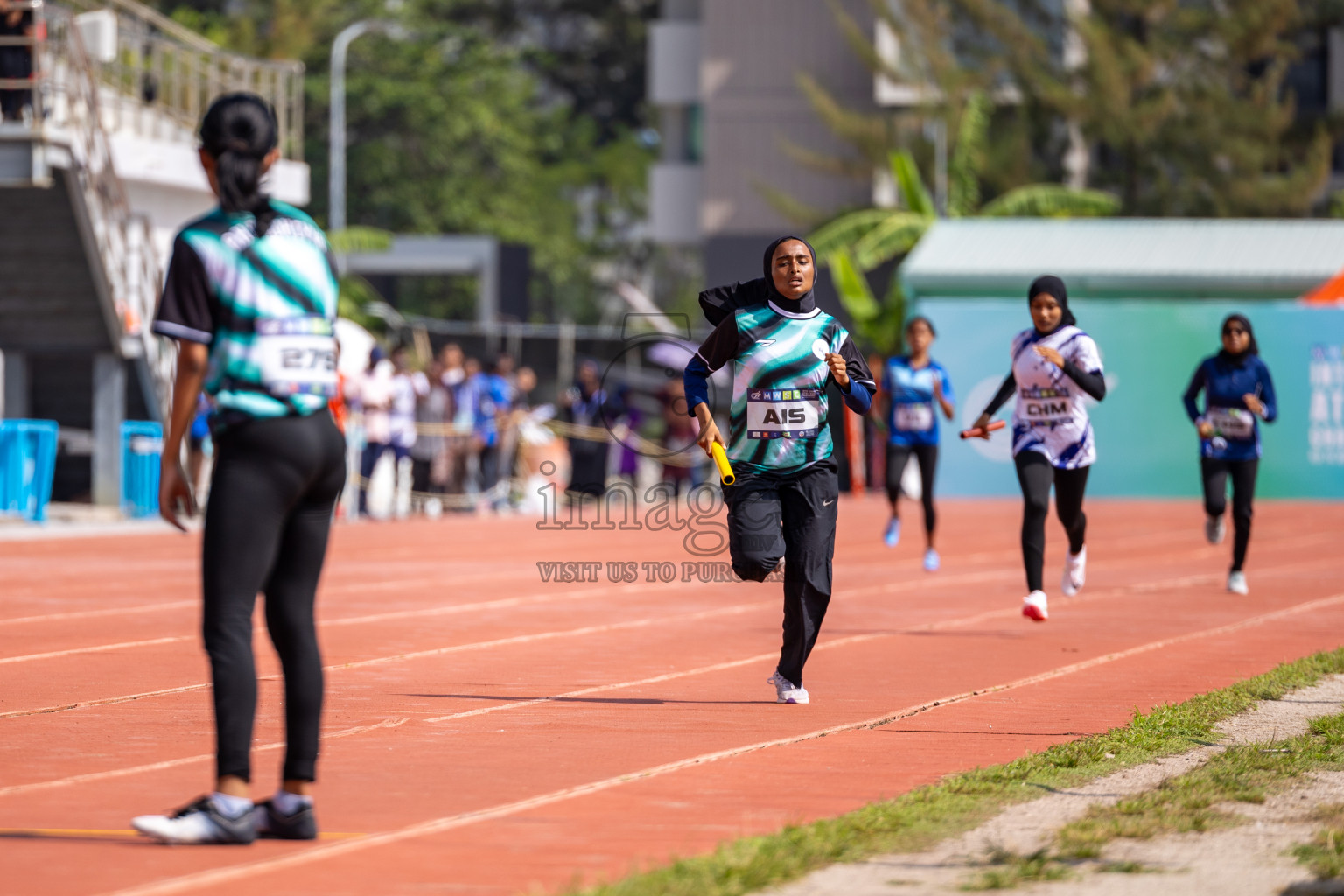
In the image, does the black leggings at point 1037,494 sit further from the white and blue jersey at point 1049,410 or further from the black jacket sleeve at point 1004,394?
the black jacket sleeve at point 1004,394

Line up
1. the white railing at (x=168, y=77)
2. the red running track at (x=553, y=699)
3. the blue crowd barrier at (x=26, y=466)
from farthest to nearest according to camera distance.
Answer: the white railing at (x=168, y=77) < the blue crowd barrier at (x=26, y=466) < the red running track at (x=553, y=699)

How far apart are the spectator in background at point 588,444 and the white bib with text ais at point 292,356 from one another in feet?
74.1

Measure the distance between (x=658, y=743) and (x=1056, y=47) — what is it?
40.7 m

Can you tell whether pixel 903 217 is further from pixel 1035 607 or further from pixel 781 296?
pixel 781 296

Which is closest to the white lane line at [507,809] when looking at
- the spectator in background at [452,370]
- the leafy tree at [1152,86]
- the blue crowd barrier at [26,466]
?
the blue crowd barrier at [26,466]

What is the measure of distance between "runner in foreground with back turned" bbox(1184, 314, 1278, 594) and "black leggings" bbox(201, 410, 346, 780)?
31.4 feet

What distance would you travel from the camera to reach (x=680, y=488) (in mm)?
30719

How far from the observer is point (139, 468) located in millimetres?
22406

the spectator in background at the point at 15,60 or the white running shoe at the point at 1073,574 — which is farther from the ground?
the spectator in background at the point at 15,60

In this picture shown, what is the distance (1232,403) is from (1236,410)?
0.07 m

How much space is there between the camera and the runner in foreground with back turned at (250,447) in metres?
5.48

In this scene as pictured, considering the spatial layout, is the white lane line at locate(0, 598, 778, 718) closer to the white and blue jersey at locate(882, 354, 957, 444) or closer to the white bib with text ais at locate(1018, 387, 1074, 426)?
the white bib with text ais at locate(1018, 387, 1074, 426)

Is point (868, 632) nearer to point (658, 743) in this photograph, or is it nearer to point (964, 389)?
point (658, 743)

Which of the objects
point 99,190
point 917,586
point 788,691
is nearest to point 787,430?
point 788,691
